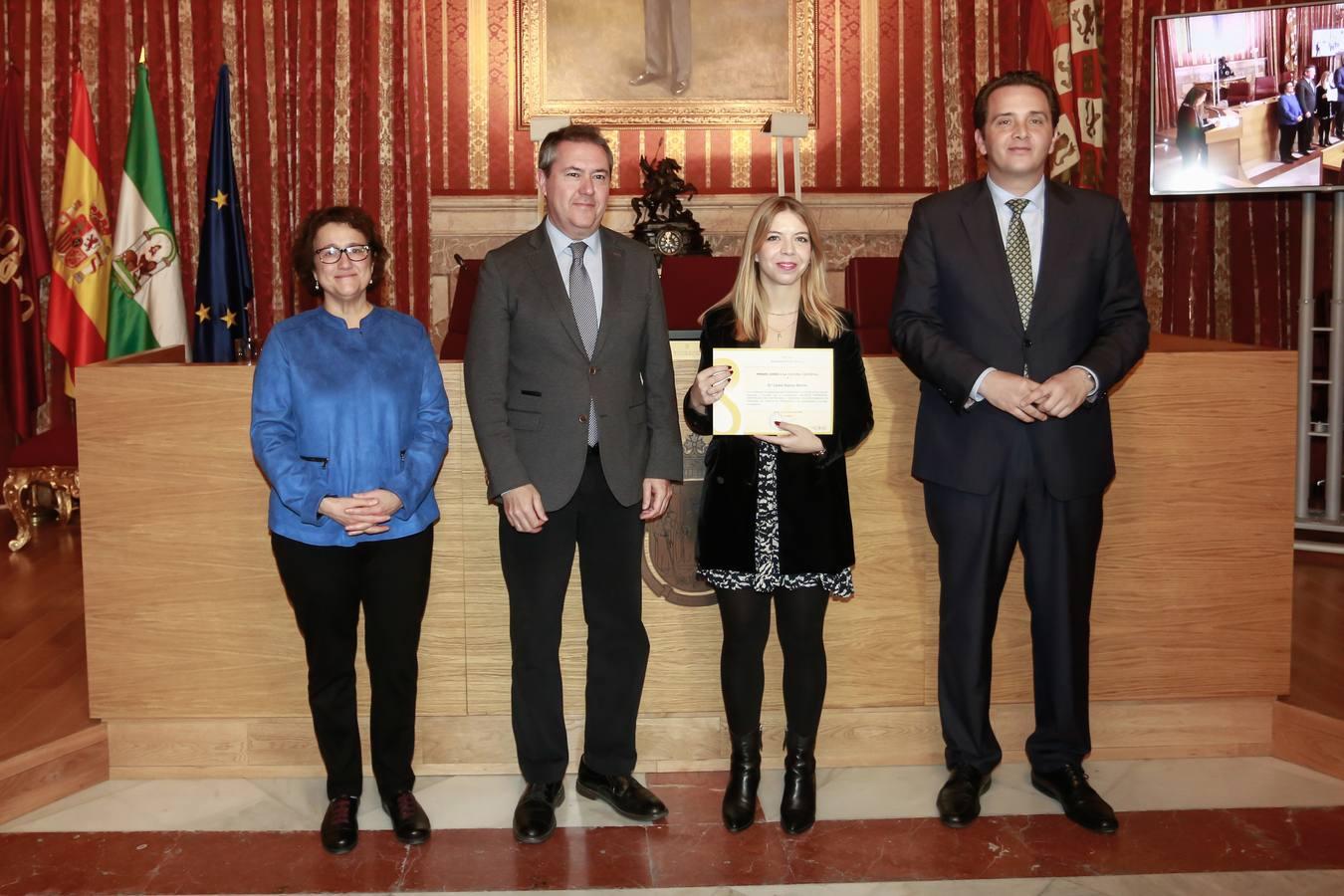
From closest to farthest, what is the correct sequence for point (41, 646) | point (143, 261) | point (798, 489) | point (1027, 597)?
point (798, 489), point (1027, 597), point (41, 646), point (143, 261)

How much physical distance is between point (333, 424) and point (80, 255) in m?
4.29

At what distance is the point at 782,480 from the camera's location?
9.44ft

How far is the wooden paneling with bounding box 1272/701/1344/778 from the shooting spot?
3326 mm

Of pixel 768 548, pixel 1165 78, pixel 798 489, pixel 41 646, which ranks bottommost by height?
pixel 41 646

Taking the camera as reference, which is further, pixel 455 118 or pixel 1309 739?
pixel 455 118

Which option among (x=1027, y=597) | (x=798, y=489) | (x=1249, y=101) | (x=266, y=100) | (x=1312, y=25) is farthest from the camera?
(x=266, y=100)

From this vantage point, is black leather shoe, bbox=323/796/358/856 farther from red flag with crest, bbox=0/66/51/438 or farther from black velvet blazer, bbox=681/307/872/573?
red flag with crest, bbox=0/66/51/438

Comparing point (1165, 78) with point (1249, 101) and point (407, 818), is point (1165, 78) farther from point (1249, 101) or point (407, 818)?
point (407, 818)

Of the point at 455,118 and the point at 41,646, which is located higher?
the point at 455,118

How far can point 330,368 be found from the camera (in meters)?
2.77

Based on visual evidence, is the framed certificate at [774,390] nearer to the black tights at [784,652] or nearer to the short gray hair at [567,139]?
the black tights at [784,652]

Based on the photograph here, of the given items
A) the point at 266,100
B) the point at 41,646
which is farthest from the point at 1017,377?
the point at 266,100

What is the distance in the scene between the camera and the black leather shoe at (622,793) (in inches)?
120

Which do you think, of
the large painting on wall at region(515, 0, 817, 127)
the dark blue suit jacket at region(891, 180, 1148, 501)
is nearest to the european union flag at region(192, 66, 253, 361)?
the large painting on wall at region(515, 0, 817, 127)
